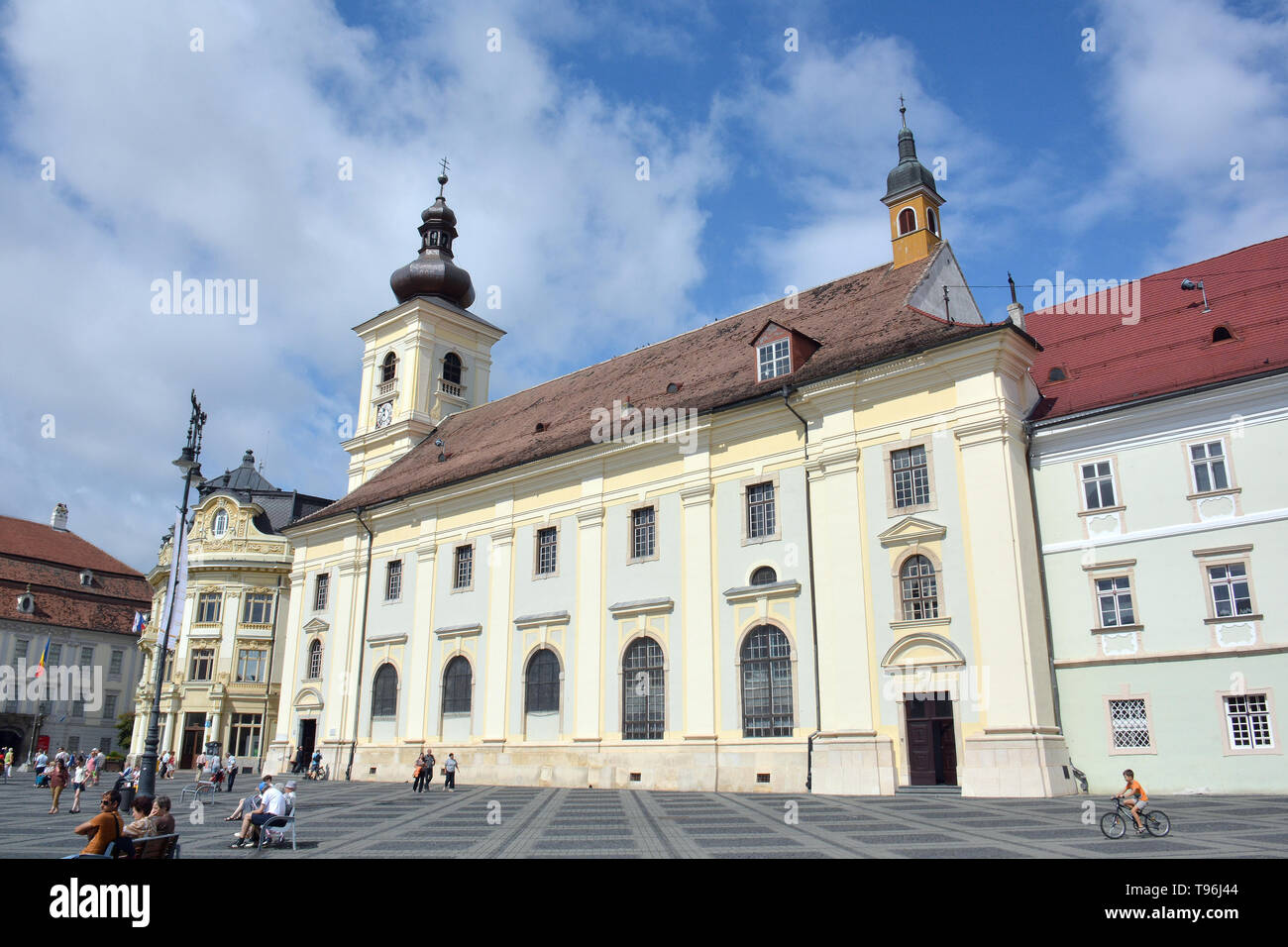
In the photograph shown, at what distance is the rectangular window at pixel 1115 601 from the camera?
2194 cm

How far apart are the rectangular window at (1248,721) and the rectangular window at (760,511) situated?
11.4 m

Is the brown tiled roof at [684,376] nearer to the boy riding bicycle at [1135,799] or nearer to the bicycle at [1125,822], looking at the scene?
the boy riding bicycle at [1135,799]

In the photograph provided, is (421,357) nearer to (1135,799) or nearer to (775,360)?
(775,360)

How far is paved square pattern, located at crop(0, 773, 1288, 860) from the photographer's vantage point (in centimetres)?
1248

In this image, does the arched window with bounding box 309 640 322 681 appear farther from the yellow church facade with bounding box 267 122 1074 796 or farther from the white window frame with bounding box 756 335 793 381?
the white window frame with bounding box 756 335 793 381

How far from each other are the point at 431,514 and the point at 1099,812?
2609 cm

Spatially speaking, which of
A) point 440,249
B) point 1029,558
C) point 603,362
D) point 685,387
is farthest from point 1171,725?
point 440,249

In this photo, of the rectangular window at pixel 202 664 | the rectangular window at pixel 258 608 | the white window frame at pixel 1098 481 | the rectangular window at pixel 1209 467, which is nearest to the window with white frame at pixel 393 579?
the rectangular window at pixel 258 608

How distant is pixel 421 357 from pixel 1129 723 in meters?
35.4

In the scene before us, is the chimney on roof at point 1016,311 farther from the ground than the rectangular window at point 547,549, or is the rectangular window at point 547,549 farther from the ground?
the chimney on roof at point 1016,311

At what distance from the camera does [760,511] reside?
26.7 m

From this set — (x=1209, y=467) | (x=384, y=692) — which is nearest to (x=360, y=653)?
(x=384, y=692)
